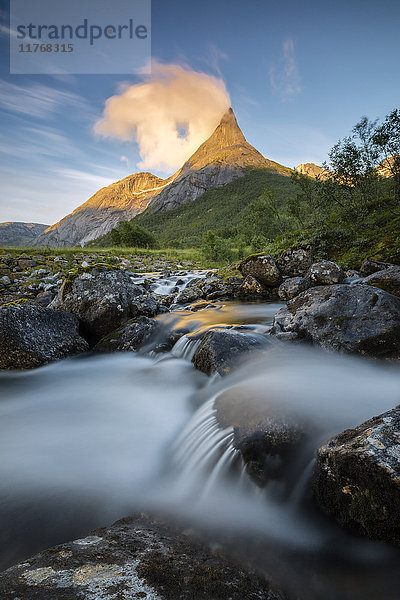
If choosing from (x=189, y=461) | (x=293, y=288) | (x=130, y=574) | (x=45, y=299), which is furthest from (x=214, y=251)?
(x=130, y=574)

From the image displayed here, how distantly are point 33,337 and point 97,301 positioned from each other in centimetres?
226

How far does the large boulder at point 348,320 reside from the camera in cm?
537

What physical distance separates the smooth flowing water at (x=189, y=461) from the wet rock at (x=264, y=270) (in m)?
8.72

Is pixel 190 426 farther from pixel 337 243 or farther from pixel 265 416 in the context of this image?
pixel 337 243

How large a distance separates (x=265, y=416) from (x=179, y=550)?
6.20ft

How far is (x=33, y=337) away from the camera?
24.1ft

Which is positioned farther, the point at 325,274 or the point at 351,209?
the point at 351,209

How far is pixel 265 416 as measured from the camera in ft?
11.7

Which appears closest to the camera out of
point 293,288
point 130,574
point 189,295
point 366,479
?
point 130,574

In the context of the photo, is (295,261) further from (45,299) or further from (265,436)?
(265,436)

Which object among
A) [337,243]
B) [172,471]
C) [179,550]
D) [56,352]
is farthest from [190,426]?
[337,243]

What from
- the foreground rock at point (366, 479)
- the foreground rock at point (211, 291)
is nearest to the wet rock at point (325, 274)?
the foreground rock at point (211, 291)

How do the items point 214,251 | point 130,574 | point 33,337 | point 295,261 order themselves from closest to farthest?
1. point 130,574
2. point 33,337
3. point 295,261
4. point 214,251

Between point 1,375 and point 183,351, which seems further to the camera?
point 183,351
